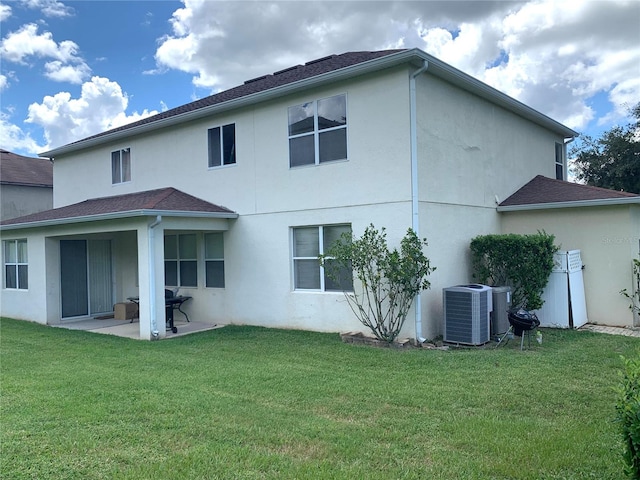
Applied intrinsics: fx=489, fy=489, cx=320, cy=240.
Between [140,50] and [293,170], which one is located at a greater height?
[140,50]

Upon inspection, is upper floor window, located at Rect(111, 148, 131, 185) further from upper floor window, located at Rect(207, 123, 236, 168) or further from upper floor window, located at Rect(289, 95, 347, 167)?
upper floor window, located at Rect(289, 95, 347, 167)

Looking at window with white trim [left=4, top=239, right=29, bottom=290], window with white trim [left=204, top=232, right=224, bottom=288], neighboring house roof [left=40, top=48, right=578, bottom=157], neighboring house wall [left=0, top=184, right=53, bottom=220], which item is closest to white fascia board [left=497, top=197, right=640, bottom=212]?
neighboring house roof [left=40, top=48, right=578, bottom=157]

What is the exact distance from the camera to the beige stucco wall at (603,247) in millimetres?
10648

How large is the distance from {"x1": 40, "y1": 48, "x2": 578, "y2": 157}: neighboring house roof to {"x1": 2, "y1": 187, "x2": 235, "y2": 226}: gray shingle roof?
1.93m

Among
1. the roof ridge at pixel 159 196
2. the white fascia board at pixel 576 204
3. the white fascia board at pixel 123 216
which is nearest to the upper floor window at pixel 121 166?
the roof ridge at pixel 159 196

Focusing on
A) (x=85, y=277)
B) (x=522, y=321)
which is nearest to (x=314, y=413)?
(x=522, y=321)

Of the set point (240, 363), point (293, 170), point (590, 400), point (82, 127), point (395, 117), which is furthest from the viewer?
point (82, 127)

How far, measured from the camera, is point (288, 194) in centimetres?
1100

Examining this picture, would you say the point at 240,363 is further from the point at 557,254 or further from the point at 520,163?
the point at 520,163

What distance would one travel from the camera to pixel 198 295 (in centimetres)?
1280

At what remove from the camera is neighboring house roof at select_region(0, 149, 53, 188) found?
72.5 ft

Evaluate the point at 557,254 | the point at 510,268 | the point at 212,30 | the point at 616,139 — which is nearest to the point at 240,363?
the point at 510,268

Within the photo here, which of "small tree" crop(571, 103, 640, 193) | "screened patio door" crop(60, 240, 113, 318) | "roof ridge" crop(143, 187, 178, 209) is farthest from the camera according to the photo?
"small tree" crop(571, 103, 640, 193)

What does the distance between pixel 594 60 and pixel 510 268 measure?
43.8ft
